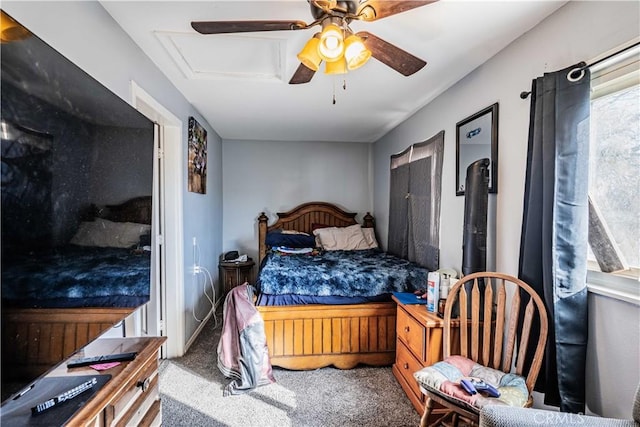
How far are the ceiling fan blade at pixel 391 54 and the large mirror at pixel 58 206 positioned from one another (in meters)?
1.11

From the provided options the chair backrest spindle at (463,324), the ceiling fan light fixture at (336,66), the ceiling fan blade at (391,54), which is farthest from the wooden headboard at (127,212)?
the chair backrest spindle at (463,324)

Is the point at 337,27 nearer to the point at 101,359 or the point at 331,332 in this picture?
the point at 101,359

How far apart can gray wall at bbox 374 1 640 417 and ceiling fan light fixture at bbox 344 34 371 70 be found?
39.3 inches

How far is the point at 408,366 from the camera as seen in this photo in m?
2.22

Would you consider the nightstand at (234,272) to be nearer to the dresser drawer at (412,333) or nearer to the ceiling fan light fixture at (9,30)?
the dresser drawer at (412,333)

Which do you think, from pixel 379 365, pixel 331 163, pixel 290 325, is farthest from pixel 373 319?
pixel 331 163

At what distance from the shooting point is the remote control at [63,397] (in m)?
0.89

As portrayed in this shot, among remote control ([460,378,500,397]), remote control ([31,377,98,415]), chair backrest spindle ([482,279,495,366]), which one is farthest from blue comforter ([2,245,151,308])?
chair backrest spindle ([482,279,495,366])

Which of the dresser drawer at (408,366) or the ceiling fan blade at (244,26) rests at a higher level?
the ceiling fan blade at (244,26)

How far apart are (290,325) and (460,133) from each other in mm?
2012

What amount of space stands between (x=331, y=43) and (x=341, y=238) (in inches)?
121

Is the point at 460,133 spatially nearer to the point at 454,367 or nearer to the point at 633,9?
the point at 633,9

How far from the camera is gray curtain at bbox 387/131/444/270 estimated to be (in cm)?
277

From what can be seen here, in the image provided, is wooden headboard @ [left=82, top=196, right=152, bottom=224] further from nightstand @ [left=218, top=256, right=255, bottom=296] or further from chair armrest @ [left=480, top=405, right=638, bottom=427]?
nightstand @ [left=218, top=256, right=255, bottom=296]
